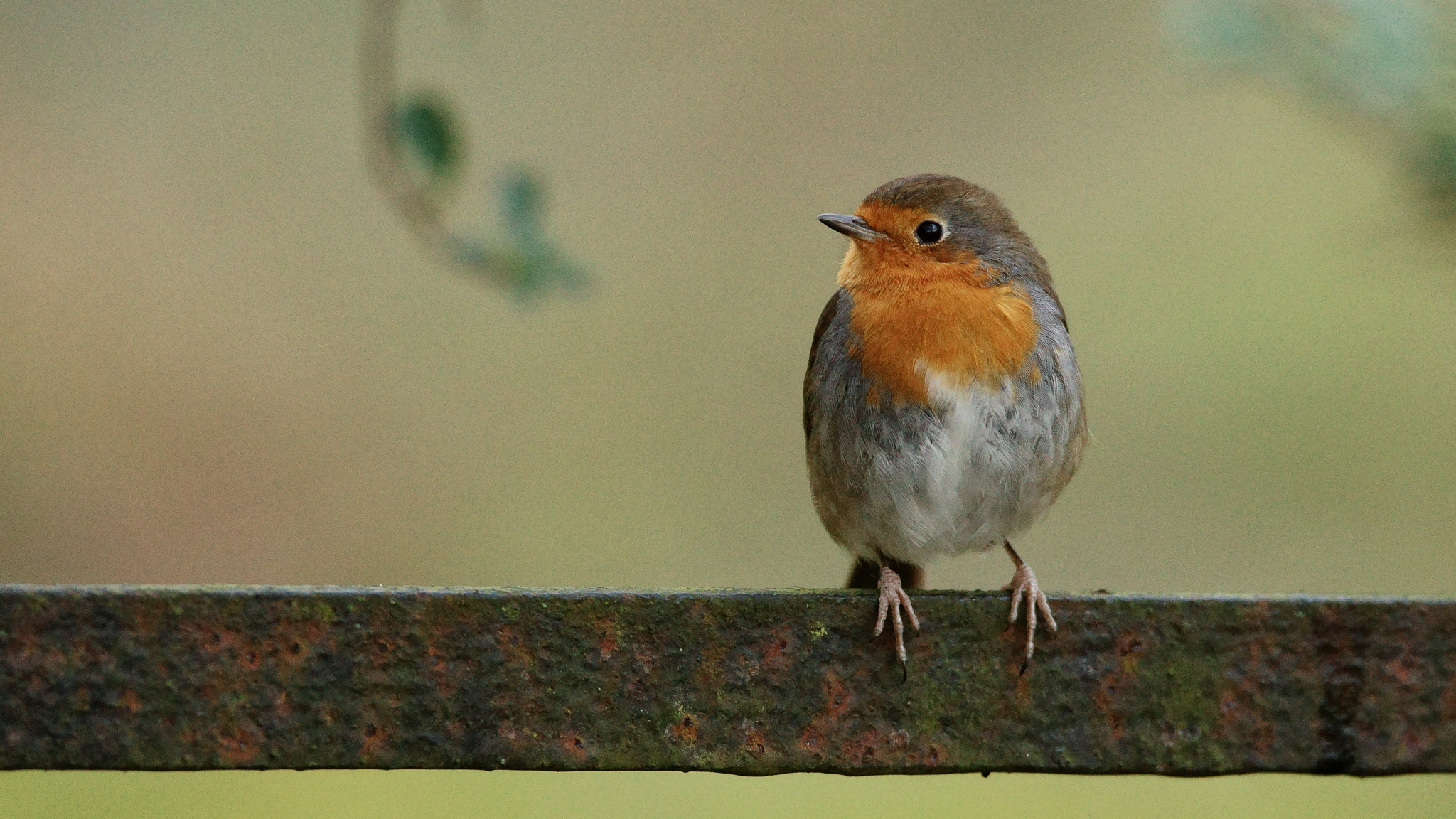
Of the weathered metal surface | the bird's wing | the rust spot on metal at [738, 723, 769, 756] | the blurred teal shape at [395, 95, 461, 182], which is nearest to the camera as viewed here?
the weathered metal surface

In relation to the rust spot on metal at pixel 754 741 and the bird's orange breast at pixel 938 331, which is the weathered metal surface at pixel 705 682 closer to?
the rust spot on metal at pixel 754 741

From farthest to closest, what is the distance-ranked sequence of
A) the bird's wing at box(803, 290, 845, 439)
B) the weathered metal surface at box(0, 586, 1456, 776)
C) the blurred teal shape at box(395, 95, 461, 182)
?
the bird's wing at box(803, 290, 845, 439) < the blurred teal shape at box(395, 95, 461, 182) < the weathered metal surface at box(0, 586, 1456, 776)

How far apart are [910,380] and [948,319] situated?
5.2 inches

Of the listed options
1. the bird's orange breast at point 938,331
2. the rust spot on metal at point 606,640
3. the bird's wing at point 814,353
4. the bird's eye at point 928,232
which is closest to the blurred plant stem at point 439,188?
the rust spot on metal at point 606,640

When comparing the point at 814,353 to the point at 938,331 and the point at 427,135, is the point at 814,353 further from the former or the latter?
the point at 427,135

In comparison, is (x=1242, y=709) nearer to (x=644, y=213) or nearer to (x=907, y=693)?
(x=907, y=693)

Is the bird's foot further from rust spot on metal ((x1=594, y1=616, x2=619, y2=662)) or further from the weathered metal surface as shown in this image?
rust spot on metal ((x1=594, y1=616, x2=619, y2=662))

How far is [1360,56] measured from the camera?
1.83 m

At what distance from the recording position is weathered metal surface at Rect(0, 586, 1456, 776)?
177 cm

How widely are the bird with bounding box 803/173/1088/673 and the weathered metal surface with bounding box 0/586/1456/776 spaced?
84cm

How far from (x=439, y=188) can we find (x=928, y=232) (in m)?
1.20

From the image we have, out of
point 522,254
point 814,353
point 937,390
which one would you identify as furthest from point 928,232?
point 522,254

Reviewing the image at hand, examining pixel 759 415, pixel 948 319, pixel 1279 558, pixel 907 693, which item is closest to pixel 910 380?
pixel 948 319

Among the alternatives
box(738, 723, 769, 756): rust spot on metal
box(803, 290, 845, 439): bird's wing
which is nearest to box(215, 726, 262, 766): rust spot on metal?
box(738, 723, 769, 756): rust spot on metal
